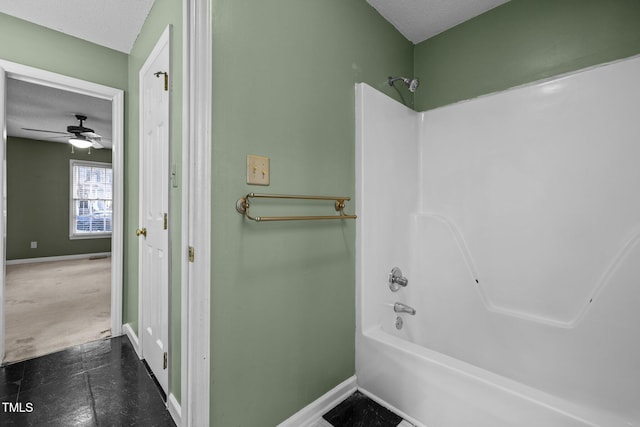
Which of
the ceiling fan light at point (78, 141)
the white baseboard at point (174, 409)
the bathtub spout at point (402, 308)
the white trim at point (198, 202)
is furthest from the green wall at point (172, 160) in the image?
the ceiling fan light at point (78, 141)

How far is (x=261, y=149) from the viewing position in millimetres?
1297

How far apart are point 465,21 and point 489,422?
2.37 metres

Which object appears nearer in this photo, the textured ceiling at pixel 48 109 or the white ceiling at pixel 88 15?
the white ceiling at pixel 88 15

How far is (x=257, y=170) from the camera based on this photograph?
4.19 feet

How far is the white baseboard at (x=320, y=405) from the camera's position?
140cm

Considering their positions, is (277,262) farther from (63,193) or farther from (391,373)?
(63,193)

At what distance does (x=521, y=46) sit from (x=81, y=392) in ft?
11.0

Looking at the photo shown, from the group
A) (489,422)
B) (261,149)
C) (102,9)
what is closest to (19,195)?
(102,9)

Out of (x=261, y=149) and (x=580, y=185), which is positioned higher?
(x=261, y=149)

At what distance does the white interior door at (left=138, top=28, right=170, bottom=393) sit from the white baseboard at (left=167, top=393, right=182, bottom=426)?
0.34ft

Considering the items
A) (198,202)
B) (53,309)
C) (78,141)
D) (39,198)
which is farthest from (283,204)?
(39,198)

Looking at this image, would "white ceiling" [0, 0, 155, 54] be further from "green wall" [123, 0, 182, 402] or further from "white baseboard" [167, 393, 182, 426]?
"white baseboard" [167, 393, 182, 426]

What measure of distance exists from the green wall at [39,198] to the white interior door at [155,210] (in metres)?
5.31

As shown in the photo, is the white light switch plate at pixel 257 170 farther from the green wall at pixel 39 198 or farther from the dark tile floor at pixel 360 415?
the green wall at pixel 39 198
